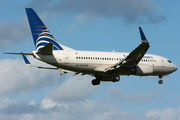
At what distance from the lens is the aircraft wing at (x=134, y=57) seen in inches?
1312

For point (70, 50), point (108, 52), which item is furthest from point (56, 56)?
point (108, 52)

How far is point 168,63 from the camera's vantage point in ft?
145

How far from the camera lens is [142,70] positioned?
39312 millimetres

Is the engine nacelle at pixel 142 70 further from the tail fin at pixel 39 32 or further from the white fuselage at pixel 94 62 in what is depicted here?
→ the tail fin at pixel 39 32

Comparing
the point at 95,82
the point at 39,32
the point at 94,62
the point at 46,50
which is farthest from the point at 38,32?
the point at 95,82

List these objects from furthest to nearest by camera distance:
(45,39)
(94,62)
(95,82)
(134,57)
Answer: (95,82)
(94,62)
(45,39)
(134,57)

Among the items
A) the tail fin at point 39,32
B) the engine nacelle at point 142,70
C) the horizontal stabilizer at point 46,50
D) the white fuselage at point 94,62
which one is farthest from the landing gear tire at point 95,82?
the horizontal stabilizer at point 46,50

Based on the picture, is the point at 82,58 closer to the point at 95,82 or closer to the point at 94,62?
the point at 94,62

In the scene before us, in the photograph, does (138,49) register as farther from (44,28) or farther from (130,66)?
(44,28)

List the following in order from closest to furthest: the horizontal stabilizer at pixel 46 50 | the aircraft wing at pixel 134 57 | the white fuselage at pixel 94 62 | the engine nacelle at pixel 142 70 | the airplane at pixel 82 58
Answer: the aircraft wing at pixel 134 57
the horizontal stabilizer at pixel 46 50
the airplane at pixel 82 58
the white fuselage at pixel 94 62
the engine nacelle at pixel 142 70

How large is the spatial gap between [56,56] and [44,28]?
463cm

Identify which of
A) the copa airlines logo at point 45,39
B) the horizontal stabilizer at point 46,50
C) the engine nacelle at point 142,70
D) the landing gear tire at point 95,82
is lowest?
the landing gear tire at point 95,82

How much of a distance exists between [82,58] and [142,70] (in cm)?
861

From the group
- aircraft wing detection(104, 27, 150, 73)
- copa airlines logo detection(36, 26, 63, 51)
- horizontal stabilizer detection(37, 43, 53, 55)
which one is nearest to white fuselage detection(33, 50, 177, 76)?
horizontal stabilizer detection(37, 43, 53, 55)
